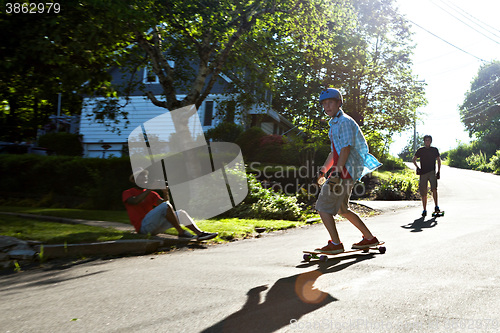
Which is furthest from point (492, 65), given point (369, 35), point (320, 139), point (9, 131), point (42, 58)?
point (42, 58)

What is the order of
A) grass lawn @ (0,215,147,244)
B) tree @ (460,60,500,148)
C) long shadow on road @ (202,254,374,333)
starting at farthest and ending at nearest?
tree @ (460,60,500,148) → grass lawn @ (0,215,147,244) → long shadow on road @ (202,254,374,333)

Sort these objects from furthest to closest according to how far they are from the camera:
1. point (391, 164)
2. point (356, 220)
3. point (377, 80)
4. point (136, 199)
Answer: point (391, 164), point (377, 80), point (136, 199), point (356, 220)

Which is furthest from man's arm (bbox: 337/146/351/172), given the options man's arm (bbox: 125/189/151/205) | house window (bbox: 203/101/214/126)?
house window (bbox: 203/101/214/126)

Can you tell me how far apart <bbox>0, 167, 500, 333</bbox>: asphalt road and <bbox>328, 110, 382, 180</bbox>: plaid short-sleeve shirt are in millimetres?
1118

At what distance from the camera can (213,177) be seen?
1261 cm

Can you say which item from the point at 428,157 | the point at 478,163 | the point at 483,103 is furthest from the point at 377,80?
the point at 483,103

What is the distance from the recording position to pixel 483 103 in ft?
227

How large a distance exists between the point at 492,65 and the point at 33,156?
2912 inches

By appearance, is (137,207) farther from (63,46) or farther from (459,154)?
(459,154)

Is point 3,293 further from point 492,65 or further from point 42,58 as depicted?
point 492,65

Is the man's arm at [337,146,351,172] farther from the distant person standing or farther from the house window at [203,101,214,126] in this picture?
the house window at [203,101,214,126]

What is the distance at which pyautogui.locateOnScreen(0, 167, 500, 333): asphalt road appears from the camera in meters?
3.10

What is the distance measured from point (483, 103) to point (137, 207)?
73540 millimetres

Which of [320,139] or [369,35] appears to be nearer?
[320,139]
